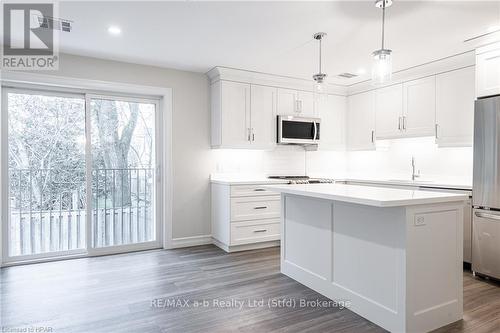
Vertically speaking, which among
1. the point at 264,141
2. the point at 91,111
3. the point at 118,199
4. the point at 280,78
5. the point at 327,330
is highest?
the point at 280,78

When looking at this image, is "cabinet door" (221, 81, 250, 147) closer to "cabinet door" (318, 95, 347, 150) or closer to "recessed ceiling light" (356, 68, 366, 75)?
"cabinet door" (318, 95, 347, 150)

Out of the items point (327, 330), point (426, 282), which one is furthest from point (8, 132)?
point (426, 282)

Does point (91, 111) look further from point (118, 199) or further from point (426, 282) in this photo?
point (426, 282)

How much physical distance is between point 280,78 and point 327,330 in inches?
139

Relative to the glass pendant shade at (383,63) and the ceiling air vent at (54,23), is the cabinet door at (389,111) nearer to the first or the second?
the glass pendant shade at (383,63)

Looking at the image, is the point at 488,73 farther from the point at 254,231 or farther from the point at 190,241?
the point at 190,241

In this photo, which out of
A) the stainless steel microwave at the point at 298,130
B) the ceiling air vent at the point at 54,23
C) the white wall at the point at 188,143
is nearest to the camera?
the ceiling air vent at the point at 54,23

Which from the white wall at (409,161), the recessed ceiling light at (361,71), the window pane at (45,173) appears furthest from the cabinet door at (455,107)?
the window pane at (45,173)

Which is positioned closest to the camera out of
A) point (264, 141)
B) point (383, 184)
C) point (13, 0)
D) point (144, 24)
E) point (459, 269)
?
point (459, 269)

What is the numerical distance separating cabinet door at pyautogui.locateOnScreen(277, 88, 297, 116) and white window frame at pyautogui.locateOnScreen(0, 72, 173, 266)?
1624 mm

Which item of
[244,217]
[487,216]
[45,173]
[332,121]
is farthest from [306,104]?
[45,173]

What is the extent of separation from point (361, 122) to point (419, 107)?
1.03 meters

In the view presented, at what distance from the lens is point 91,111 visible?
159 inches

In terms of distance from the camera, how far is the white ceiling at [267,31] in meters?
2.64
